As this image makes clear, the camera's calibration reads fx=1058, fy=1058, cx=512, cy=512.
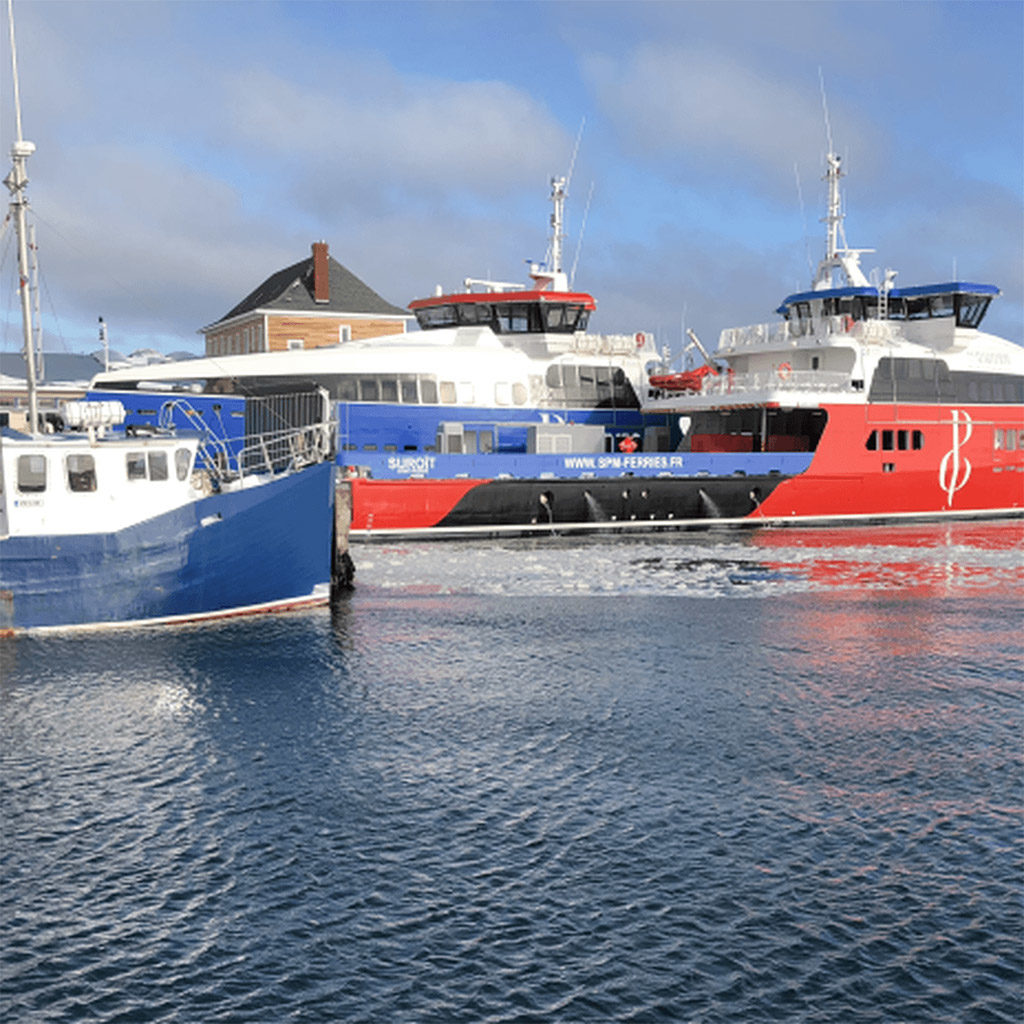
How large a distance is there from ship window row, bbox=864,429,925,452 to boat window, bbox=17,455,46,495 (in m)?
29.3

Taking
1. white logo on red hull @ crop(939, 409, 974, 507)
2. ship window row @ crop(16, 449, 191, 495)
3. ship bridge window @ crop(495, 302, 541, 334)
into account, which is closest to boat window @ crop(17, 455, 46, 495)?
ship window row @ crop(16, 449, 191, 495)

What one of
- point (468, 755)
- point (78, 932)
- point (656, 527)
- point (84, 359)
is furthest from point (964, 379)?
point (84, 359)

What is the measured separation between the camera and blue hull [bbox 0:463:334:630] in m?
21.1

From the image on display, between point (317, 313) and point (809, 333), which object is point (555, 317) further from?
point (317, 313)

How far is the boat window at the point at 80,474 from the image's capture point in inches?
846

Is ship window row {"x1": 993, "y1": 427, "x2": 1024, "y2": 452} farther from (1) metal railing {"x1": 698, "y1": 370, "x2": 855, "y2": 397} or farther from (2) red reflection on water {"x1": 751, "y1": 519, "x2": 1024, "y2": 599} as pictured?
(1) metal railing {"x1": 698, "y1": 370, "x2": 855, "y2": 397}

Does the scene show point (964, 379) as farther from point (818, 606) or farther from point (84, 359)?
point (84, 359)

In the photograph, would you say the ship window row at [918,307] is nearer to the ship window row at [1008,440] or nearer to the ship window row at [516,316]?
the ship window row at [1008,440]

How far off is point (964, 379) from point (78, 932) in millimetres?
40297

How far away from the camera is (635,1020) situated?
27.2 ft

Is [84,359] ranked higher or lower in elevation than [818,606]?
higher

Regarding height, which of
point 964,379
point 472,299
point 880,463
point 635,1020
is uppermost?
point 472,299

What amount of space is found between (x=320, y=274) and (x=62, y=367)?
4530cm

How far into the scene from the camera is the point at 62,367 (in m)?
92.6
